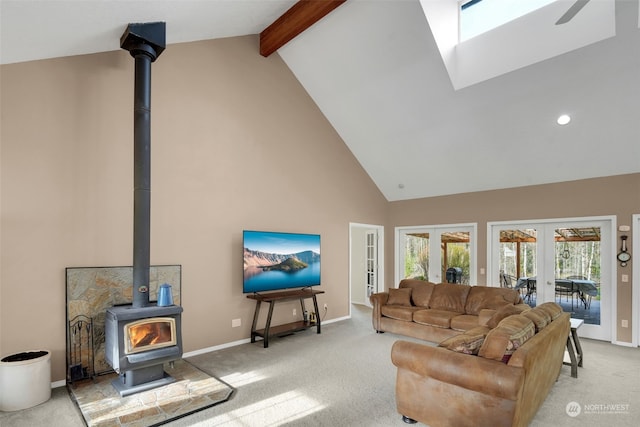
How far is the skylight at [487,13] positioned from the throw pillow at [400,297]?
390cm

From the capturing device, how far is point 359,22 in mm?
4781

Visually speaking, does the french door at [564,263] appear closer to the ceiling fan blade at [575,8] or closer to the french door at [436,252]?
the french door at [436,252]

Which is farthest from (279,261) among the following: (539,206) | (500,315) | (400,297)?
(539,206)

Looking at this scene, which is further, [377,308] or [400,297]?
[400,297]

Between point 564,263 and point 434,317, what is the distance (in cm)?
249

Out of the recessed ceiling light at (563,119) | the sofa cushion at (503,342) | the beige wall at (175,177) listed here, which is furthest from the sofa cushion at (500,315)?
the beige wall at (175,177)

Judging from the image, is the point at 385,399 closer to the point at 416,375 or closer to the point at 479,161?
the point at 416,375

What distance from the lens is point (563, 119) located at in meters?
4.82

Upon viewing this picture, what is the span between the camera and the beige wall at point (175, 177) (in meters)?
3.44

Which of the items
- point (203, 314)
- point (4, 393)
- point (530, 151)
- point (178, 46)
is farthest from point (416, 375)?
point (178, 46)

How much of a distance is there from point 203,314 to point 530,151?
17.5 ft

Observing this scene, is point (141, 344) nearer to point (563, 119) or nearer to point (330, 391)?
point (330, 391)

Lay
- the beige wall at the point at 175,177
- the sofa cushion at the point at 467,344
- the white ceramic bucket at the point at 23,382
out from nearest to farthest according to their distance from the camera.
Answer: the sofa cushion at the point at 467,344
the white ceramic bucket at the point at 23,382
the beige wall at the point at 175,177

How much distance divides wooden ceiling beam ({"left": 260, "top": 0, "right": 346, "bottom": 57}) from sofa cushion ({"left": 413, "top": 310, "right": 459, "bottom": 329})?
14.5ft
